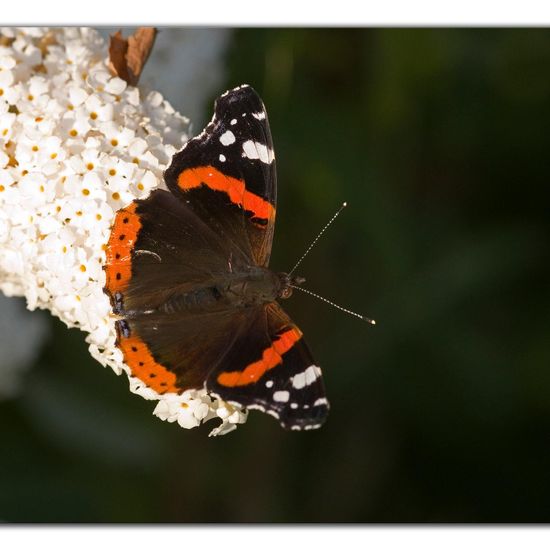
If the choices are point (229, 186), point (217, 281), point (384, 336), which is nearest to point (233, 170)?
point (229, 186)

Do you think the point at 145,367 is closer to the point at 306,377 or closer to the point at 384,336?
the point at 306,377

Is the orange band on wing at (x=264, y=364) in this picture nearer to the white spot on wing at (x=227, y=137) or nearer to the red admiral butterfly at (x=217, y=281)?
the red admiral butterfly at (x=217, y=281)

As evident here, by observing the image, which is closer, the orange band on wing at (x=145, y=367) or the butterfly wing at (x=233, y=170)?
the orange band on wing at (x=145, y=367)

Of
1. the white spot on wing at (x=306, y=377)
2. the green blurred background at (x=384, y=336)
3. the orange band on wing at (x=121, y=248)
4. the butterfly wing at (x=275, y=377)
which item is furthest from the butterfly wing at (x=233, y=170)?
the green blurred background at (x=384, y=336)

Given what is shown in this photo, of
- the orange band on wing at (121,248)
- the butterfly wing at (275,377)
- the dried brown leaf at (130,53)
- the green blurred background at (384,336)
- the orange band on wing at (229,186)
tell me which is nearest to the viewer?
the butterfly wing at (275,377)

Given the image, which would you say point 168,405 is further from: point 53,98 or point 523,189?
point 523,189

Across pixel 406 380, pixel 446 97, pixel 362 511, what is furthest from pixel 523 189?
pixel 362 511
